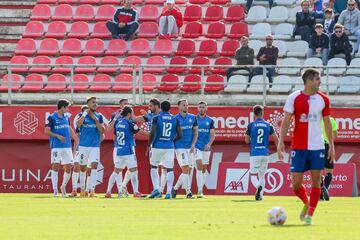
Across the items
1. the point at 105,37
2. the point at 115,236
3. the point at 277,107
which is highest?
the point at 105,37

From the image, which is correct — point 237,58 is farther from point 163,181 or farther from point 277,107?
point 163,181

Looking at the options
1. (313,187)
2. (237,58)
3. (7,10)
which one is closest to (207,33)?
(237,58)

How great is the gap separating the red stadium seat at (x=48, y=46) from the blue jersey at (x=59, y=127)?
7870 millimetres

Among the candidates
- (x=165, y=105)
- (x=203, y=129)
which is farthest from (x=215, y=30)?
(x=165, y=105)

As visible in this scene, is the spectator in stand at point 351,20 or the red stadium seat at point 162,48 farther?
the red stadium seat at point 162,48

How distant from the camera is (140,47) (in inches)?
1503

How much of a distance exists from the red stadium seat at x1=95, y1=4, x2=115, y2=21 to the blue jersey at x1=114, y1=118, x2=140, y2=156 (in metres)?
10.0

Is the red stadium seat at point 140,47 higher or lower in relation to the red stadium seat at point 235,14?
lower

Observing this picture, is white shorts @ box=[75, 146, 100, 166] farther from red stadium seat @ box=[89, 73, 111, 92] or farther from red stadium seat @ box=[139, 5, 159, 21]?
red stadium seat @ box=[139, 5, 159, 21]

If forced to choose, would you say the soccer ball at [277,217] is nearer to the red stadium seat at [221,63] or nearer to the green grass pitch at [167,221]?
the green grass pitch at [167,221]

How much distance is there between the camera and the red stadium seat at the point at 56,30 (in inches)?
1555

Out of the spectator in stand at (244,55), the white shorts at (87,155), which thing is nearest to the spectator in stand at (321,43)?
the spectator in stand at (244,55)

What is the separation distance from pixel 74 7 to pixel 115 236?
2651 centimetres

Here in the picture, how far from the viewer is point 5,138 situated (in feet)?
117
